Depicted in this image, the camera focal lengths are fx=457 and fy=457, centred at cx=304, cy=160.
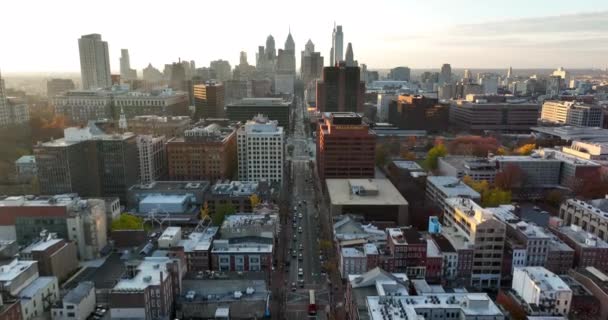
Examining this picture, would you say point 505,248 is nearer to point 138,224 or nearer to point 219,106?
point 138,224

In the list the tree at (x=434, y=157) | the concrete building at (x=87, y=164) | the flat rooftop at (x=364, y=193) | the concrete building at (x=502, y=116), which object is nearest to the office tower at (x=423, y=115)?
the concrete building at (x=502, y=116)

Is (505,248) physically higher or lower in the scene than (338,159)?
lower

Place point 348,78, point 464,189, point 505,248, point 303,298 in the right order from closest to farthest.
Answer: point 303,298, point 505,248, point 464,189, point 348,78

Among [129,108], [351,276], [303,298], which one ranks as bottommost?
[303,298]

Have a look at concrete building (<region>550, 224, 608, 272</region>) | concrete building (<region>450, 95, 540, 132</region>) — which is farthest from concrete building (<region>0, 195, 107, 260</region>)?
concrete building (<region>450, 95, 540, 132</region>)

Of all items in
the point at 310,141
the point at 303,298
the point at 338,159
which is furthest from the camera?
the point at 310,141

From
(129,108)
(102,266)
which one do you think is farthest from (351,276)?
(129,108)

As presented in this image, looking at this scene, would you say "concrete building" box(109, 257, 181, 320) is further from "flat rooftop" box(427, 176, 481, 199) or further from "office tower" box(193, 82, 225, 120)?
"office tower" box(193, 82, 225, 120)
